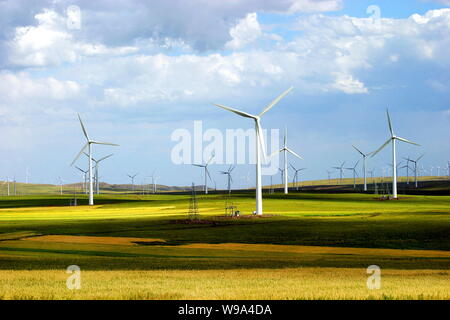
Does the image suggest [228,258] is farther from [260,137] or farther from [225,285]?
[260,137]

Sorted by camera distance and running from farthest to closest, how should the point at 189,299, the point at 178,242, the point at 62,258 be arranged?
the point at 178,242, the point at 62,258, the point at 189,299

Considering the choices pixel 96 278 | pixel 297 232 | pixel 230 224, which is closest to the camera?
pixel 96 278

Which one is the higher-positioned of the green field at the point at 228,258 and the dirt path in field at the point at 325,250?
the green field at the point at 228,258

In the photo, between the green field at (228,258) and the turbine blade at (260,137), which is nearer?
the green field at (228,258)

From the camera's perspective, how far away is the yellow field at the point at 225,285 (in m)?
20.5

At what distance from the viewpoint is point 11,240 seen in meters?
57.2

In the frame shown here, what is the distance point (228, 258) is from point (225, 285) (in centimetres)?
1936

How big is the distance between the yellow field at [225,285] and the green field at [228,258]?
4 centimetres

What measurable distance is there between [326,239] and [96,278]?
34598mm

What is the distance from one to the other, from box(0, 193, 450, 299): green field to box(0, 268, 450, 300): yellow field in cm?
4

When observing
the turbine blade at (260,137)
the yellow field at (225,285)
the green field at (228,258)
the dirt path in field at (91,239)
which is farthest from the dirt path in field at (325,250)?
the turbine blade at (260,137)

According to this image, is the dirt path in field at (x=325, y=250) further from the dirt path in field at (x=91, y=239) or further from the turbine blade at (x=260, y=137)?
the turbine blade at (x=260, y=137)
